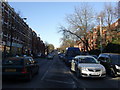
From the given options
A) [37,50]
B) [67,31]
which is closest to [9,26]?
[67,31]

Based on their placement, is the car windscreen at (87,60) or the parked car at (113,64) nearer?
the parked car at (113,64)

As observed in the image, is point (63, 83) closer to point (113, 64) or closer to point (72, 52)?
point (113, 64)

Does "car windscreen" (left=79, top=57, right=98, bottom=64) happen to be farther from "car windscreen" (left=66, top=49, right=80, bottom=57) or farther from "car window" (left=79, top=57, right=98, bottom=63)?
"car windscreen" (left=66, top=49, right=80, bottom=57)

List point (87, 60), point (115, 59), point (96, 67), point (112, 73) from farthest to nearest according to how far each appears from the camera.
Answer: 1. point (115, 59)
2. point (87, 60)
3. point (112, 73)
4. point (96, 67)

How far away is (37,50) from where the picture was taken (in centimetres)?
8981

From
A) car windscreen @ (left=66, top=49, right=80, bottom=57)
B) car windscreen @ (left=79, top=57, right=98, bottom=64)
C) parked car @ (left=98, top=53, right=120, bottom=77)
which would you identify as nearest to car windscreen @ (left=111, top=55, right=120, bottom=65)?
parked car @ (left=98, top=53, right=120, bottom=77)

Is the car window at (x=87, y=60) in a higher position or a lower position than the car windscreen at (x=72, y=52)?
lower

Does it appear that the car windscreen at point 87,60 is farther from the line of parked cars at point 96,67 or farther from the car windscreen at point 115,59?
the car windscreen at point 115,59

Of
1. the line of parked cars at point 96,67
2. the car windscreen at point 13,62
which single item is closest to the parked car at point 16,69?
the car windscreen at point 13,62

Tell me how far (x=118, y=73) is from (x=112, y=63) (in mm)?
994

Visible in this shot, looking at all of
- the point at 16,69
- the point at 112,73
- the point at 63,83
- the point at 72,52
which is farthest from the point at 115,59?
the point at 72,52

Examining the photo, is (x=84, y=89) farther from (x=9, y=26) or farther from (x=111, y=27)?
(x=111, y=27)

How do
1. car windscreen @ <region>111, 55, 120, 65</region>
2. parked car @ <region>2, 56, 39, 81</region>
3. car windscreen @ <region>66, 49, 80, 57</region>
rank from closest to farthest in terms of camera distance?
1. parked car @ <region>2, 56, 39, 81</region>
2. car windscreen @ <region>111, 55, 120, 65</region>
3. car windscreen @ <region>66, 49, 80, 57</region>

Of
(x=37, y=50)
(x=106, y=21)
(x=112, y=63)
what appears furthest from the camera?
(x=37, y=50)
